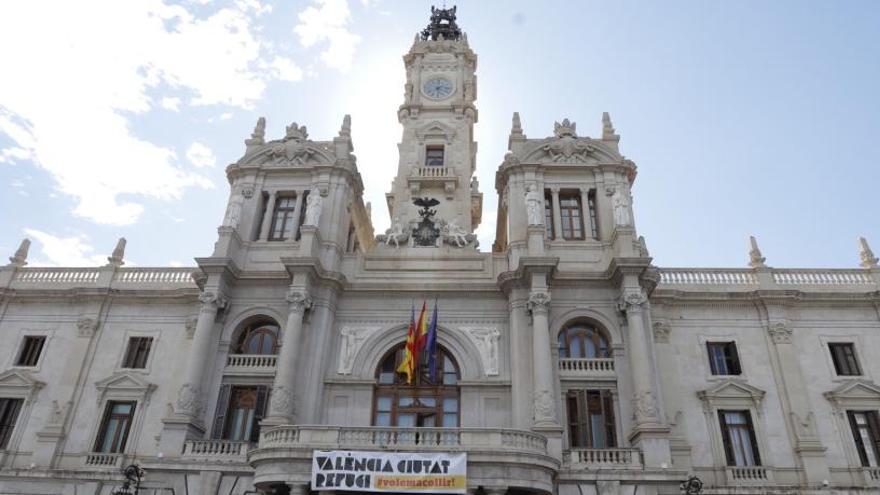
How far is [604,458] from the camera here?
75.4 ft

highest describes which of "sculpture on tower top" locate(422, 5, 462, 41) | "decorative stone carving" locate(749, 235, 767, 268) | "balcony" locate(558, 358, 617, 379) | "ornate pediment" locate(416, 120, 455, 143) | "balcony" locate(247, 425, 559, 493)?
"sculpture on tower top" locate(422, 5, 462, 41)

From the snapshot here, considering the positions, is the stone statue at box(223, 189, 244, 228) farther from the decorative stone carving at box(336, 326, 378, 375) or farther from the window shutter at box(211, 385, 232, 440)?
the window shutter at box(211, 385, 232, 440)

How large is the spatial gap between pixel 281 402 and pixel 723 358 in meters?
19.6

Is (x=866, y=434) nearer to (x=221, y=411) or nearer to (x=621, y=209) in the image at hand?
(x=621, y=209)

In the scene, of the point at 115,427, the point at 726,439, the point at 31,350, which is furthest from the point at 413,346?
the point at 31,350

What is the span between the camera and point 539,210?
29.3 m

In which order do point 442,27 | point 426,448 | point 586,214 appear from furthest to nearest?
point 442,27, point 586,214, point 426,448

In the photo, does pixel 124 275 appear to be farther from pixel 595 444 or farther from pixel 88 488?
pixel 595 444

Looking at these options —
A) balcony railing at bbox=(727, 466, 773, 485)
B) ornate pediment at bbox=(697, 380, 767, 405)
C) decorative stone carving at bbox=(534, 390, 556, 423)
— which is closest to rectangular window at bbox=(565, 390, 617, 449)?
decorative stone carving at bbox=(534, 390, 556, 423)

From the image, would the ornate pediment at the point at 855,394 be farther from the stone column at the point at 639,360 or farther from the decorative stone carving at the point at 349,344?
the decorative stone carving at the point at 349,344

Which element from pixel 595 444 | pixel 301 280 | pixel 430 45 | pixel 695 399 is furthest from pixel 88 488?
pixel 430 45

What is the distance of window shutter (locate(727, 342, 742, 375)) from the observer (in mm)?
27359

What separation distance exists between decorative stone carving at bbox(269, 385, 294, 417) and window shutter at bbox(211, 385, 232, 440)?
2.62m

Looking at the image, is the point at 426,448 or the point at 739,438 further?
the point at 739,438
